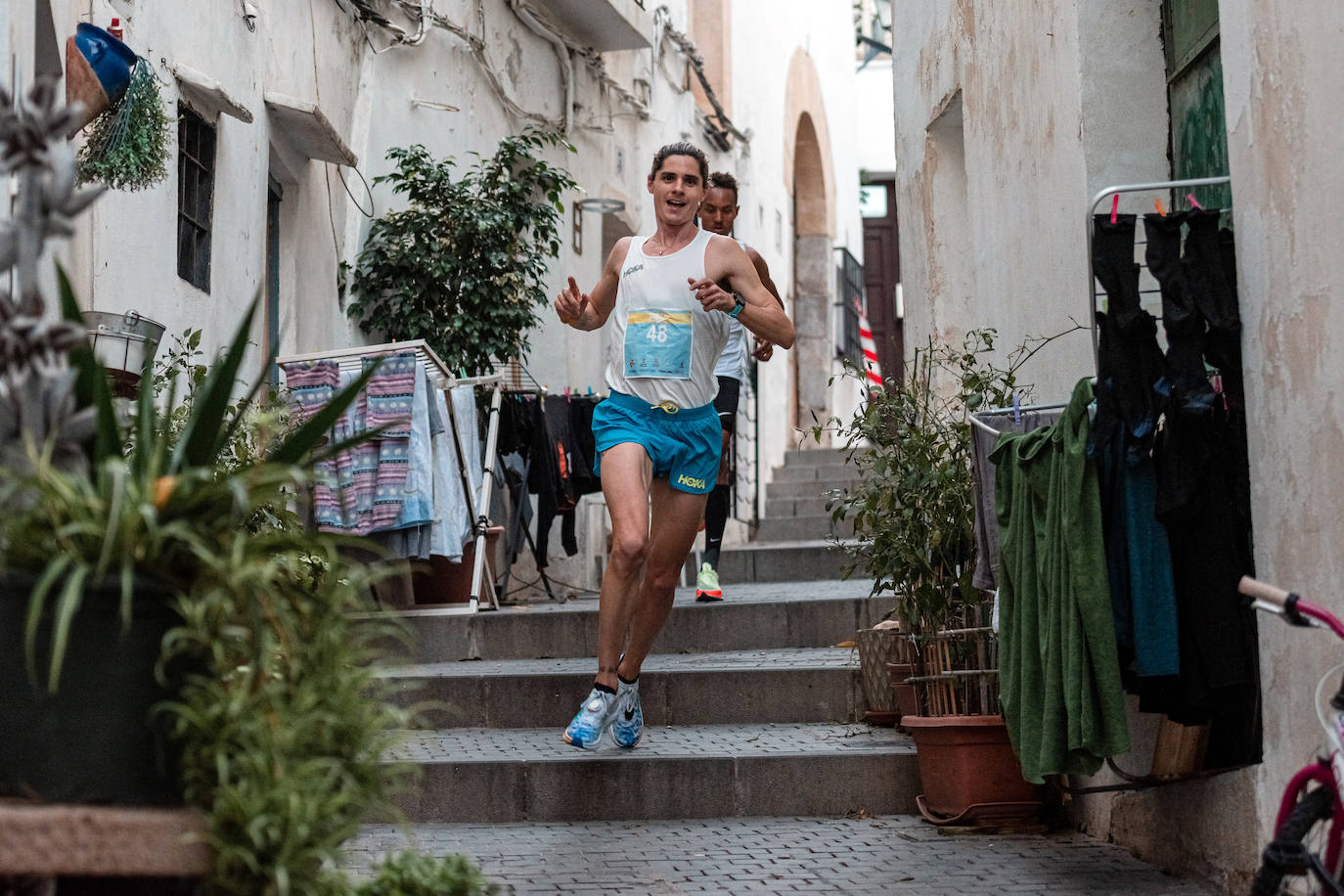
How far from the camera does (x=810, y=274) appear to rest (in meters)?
19.3

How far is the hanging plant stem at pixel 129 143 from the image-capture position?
201 inches

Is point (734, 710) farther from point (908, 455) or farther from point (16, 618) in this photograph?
point (16, 618)

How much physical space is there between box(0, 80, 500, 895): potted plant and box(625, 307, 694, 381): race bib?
2850mm

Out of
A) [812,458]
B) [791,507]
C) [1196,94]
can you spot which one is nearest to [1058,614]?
[1196,94]

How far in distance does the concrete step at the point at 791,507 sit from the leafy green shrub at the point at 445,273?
4.53 meters

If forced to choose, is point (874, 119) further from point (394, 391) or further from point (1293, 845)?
point (1293, 845)

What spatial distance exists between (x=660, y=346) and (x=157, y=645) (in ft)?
10.0

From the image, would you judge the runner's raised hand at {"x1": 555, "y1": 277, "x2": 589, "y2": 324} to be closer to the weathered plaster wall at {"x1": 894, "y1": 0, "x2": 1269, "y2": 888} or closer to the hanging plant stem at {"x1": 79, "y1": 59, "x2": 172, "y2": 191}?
the hanging plant stem at {"x1": 79, "y1": 59, "x2": 172, "y2": 191}

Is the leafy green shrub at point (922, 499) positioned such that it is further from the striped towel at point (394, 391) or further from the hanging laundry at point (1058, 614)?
the striped towel at point (394, 391)

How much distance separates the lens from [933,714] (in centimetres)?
508

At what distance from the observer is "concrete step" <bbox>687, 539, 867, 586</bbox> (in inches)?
391

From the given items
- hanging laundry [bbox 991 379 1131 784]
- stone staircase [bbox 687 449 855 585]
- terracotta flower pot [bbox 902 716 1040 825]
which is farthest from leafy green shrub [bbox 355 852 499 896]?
stone staircase [bbox 687 449 855 585]

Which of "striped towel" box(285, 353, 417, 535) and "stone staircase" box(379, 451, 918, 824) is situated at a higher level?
"striped towel" box(285, 353, 417, 535)

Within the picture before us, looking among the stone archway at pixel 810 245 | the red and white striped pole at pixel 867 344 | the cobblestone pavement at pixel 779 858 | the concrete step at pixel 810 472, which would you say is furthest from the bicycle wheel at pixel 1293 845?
the stone archway at pixel 810 245
